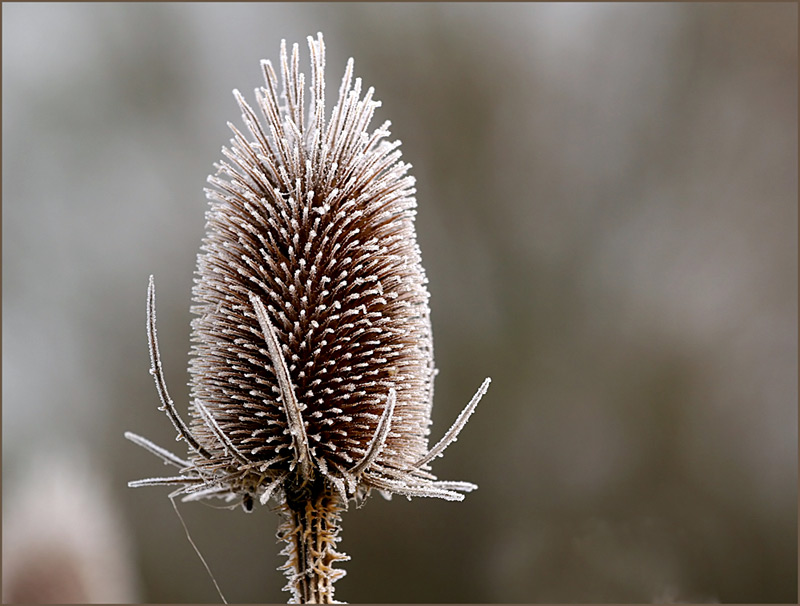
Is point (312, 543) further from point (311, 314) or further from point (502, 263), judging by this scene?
point (502, 263)

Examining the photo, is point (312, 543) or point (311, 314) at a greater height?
point (311, 314)

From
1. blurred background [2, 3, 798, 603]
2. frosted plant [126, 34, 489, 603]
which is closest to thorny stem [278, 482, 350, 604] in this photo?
frosted plant [126, 34, 489, 603]

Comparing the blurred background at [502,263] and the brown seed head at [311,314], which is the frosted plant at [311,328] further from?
the blurred background at [502,263]

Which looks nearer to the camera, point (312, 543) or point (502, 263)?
point (312, 543)

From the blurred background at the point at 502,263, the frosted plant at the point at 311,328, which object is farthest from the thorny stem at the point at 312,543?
the blurred background at the point at 502,263

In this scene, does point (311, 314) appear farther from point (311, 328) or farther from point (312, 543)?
point (312, 543)

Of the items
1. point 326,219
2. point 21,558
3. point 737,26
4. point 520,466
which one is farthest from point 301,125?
point 737,26

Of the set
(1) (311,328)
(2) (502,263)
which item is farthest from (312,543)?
(2) (502,263)
